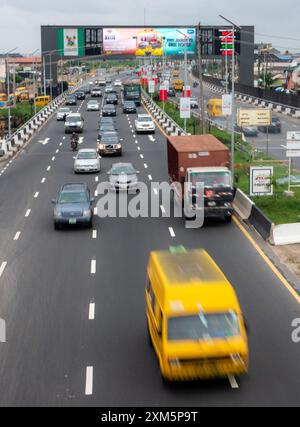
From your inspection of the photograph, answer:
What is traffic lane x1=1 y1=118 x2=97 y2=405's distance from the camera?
14.2 meters

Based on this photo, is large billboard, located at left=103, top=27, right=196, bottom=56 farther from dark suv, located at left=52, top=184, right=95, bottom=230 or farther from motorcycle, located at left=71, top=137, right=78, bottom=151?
dark suv, located at left=52, top=184, right=95, bottom=230

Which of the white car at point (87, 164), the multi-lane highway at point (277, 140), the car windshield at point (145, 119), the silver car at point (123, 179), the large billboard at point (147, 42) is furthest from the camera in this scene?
the large billboard at point (147, 42)

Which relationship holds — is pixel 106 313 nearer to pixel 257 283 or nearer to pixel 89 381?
pixel 89 381

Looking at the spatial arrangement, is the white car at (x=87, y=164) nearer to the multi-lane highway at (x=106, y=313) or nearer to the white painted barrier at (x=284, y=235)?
the multi-lane highway at (x=106, y=313)

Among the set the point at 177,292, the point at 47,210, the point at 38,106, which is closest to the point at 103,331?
the point at 177,292

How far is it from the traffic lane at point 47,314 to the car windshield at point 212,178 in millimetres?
4968

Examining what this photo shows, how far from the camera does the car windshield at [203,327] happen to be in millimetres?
13305

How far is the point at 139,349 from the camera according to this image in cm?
1602

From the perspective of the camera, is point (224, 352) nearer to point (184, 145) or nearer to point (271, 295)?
point (271, 295)

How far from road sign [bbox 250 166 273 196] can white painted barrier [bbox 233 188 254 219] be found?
22.6 inches

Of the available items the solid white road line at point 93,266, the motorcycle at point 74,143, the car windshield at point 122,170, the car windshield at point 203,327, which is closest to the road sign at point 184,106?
the motorcycle at point 74,143
